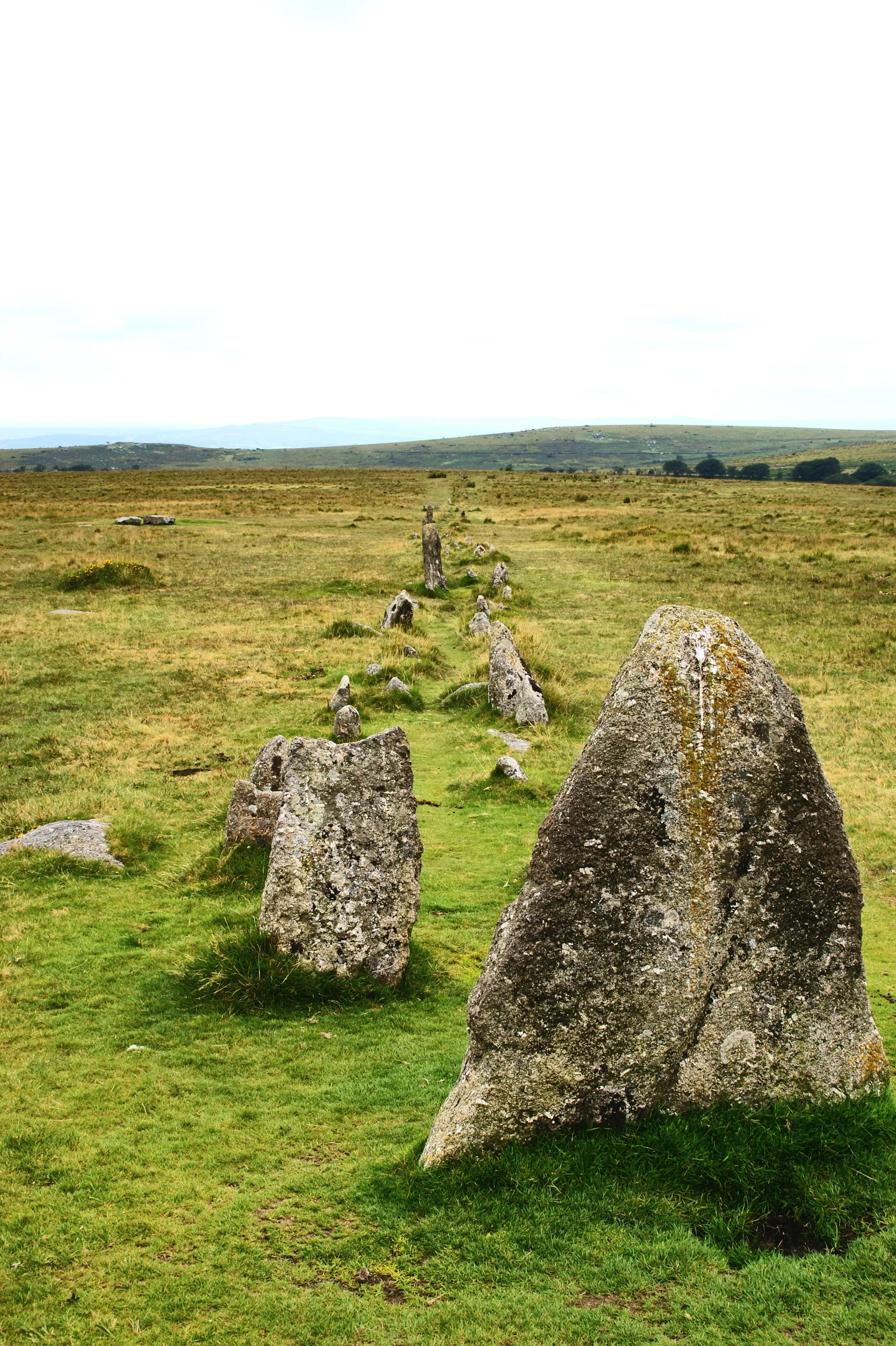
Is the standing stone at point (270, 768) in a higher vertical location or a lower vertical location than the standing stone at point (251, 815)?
higher

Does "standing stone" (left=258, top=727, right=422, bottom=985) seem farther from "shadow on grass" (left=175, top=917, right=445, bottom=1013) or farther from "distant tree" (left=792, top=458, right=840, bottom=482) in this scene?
"distant tree" (left=792, top=458, right=840, bottom=482)

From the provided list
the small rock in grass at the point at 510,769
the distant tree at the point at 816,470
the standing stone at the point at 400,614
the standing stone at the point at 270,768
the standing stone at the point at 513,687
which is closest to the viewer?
the standing stone at the point at 270,768

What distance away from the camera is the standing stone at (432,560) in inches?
1156

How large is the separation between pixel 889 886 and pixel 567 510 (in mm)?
53989

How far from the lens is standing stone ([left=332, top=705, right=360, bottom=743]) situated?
13.4 meters

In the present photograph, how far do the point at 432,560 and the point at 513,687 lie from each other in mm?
14402

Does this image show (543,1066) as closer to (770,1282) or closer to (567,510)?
(770,1282)

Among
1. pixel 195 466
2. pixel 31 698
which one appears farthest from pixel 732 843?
pixel 195 466

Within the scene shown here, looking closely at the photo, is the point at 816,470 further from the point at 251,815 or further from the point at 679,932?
the point at 679,932

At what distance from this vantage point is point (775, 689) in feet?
17.5

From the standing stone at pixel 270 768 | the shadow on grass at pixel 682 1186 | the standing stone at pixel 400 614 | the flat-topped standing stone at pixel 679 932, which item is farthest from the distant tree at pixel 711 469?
the shadow on grass at pixel 682 1186

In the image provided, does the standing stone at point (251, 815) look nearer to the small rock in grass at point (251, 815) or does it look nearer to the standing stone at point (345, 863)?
the small rock in grass at point (251, 815)

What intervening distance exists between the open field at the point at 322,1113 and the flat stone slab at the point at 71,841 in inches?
7.9

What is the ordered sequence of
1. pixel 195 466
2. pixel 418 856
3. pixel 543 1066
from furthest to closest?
pixel 195 466
pixel 418 856
pixel 543 1066
